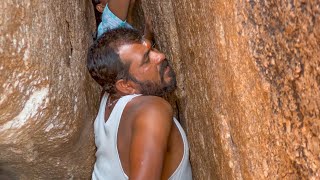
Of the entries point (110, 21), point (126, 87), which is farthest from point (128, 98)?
point (110, 21)

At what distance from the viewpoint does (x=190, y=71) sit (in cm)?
240

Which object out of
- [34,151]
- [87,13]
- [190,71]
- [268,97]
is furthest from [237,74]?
[87,13]

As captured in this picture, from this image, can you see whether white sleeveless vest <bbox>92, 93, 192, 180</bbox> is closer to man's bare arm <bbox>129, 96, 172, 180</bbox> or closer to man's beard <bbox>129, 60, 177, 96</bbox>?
man's beard <bbox>129, 60, 177, 96</bbox>

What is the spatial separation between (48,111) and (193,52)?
2.08 feet

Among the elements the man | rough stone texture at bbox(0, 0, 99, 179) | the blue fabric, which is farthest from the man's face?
the blue fabric

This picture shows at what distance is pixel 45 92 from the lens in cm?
230

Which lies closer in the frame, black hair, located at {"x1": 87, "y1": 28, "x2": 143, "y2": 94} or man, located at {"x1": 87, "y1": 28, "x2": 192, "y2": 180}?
man, located at {"x1": 87, "y1": 28, "x2": 192, "y2": 180}

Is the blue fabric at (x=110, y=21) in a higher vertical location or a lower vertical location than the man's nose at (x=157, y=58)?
lower

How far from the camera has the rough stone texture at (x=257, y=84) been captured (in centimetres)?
147

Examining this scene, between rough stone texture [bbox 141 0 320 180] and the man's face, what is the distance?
147 mm

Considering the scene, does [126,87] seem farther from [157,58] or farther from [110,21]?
[110,21]

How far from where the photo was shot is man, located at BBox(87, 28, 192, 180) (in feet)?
6.64

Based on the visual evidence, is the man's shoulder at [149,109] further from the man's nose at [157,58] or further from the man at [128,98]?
the man's nose at [157,58]

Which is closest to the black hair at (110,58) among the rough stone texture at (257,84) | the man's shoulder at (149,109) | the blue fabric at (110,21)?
the man's shoulder at (149,109)
